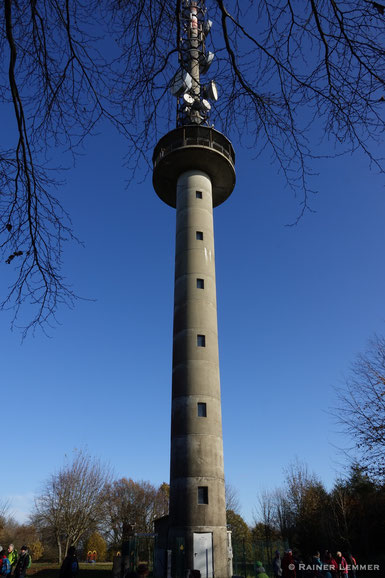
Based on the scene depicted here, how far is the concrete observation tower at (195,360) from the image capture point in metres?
19.8

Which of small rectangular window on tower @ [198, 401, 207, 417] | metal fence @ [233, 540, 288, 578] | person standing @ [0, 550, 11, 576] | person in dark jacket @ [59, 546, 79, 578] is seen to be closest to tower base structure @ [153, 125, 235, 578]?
small rectangular window on tower @ [198, 401, 207, 417]

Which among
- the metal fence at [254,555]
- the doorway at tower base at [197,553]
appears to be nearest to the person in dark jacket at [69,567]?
the doorway at tower base at [197,553]

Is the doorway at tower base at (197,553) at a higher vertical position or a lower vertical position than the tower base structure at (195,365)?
lower

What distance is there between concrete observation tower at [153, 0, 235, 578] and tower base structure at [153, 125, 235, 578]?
42 millimetres

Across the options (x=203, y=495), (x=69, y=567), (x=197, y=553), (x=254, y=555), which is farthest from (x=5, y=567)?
(x=254, y=555)

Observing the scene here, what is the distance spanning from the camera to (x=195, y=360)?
23.1 meters

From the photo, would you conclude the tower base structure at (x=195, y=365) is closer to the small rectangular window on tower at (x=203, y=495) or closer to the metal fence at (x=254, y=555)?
the small rectangular window on tower at (x=203, y=495)

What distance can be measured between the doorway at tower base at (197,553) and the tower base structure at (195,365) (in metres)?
0.04

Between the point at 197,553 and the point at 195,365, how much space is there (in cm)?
Answer: 886

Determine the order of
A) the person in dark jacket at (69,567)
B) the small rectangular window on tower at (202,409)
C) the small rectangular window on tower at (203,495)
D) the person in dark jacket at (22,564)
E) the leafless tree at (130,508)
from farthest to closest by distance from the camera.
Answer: the leafless tree at (130,508), the small rectangular window on tower at (202,409), the small rectangular window on tower at (203,495), the person in dark jacket at (22,564), the person in dark jacket at (69,567)

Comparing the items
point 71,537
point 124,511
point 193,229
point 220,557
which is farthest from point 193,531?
point 124,511

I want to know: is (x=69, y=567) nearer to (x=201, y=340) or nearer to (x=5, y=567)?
(x=5, y=567)

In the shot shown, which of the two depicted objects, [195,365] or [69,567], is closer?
[69,567]

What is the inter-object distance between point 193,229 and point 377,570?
23.7 metres
